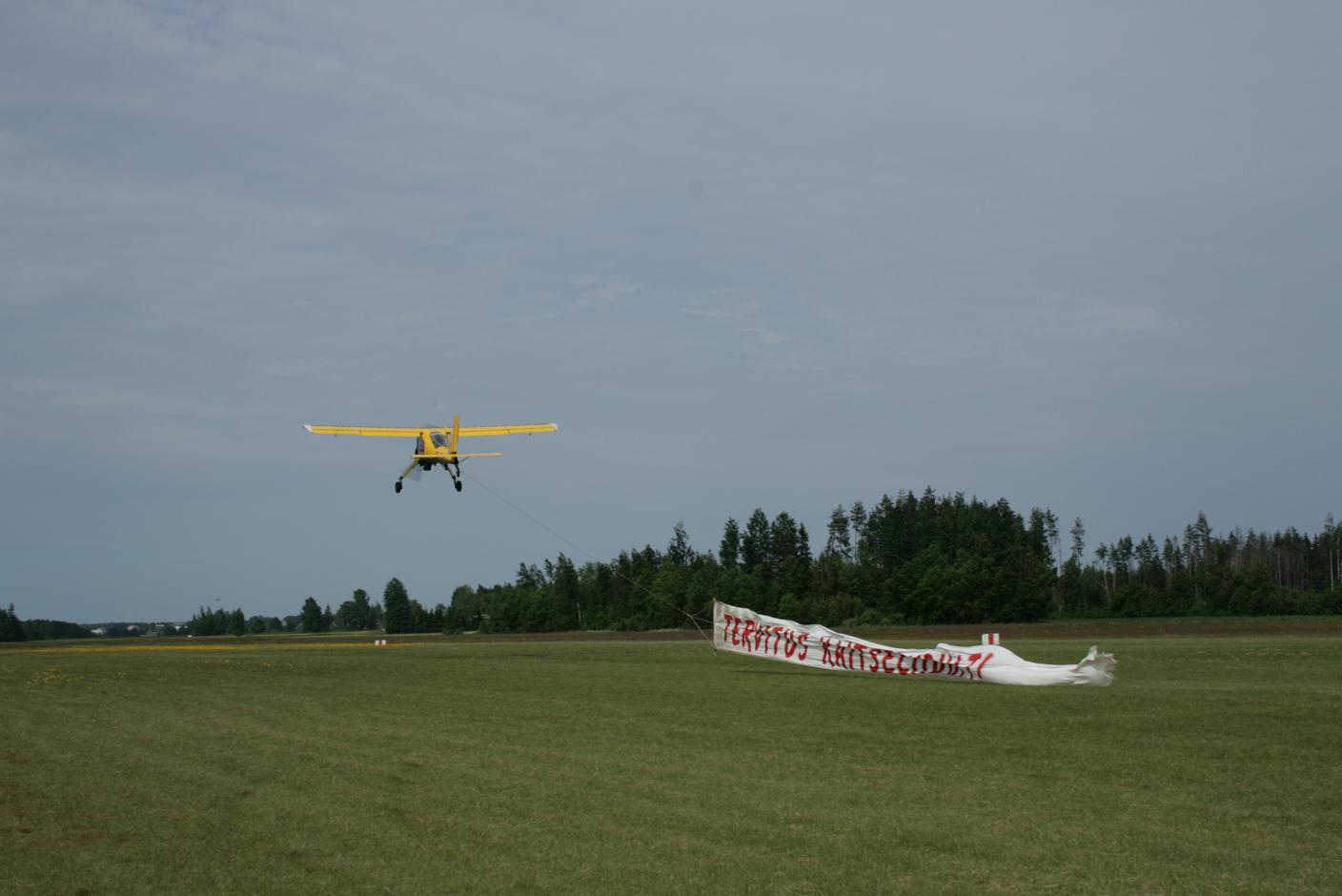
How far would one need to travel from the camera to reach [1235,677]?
83.6 ft

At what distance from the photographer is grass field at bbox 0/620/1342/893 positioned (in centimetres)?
888

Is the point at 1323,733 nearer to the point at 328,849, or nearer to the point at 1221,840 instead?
the point at 1221,840

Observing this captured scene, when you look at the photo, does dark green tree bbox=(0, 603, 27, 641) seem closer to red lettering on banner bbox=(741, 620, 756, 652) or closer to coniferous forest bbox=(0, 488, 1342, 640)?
coniferous forest bbox=(0, 488, 1342, 640)

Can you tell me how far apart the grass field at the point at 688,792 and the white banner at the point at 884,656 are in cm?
121

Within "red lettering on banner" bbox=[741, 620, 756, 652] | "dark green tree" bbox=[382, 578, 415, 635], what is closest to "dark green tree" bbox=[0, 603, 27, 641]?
"dark green tree" bbox=[382, 578, 415, 635]

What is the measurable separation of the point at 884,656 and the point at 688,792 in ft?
60.2

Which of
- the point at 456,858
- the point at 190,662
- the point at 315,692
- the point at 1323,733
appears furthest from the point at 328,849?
the point at 190,662

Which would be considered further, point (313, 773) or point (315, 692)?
point (315, 692)

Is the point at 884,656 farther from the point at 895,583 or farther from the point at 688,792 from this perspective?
the point at 895,583

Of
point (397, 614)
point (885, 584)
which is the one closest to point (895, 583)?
point (885, 584)

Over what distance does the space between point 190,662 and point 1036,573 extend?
296 ft

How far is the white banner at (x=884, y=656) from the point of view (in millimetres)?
24516

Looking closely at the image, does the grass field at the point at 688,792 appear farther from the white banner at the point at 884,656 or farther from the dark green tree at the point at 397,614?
the dark green tree at the point at 397,614

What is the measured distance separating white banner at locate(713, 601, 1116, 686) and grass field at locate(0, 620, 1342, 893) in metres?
1.21
